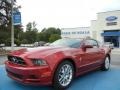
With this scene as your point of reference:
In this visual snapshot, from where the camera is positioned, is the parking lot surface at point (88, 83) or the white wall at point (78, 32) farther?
the white wall at point (78, 32)

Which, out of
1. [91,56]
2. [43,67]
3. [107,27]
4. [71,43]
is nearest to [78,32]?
[107,27]

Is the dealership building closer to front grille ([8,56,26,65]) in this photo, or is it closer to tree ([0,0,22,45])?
tree ([0,0,22,45])

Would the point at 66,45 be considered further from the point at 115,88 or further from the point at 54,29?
the point at 54,29

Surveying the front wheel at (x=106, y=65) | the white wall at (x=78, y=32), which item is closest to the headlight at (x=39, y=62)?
the front wheel at (x=106, y=65)

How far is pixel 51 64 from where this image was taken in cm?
505

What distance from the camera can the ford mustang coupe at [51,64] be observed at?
195 inches

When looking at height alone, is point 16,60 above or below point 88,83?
above

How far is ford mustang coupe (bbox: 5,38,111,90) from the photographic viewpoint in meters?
4.96

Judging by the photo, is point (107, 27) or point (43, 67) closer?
point (43, 67)

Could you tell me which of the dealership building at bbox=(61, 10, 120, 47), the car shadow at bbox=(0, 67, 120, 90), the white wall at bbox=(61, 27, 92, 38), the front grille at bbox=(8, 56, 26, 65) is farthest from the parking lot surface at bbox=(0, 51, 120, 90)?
the white wall at bbox=(61, 27, 92, 38)

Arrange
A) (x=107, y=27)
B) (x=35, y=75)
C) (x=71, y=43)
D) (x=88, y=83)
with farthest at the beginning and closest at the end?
(x=107, y=27) < (x=71, y=43) < (x=88, y=83) < (x=35, y=75)

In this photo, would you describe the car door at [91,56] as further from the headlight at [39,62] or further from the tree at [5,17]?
the tree at [5,17]

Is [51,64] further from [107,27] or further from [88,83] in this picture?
[107,27]

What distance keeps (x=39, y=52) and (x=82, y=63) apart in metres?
1.38
